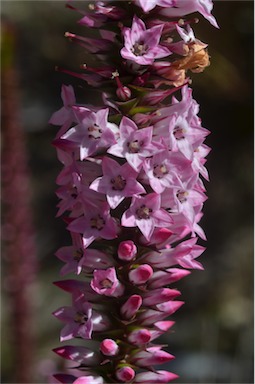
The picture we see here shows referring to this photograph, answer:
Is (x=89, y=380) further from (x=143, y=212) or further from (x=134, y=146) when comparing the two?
(x=134, y=146)

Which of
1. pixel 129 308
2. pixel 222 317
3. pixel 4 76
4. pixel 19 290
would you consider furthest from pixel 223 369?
pixel 129 308

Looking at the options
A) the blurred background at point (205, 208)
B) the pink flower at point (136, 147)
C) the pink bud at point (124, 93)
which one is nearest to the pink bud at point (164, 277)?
the pink flower at point (136, 147)

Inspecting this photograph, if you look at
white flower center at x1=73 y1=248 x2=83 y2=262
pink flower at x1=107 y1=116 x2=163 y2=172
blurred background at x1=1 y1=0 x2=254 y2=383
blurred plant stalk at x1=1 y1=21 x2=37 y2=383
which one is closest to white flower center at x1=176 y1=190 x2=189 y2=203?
pink flower at x1=107 y1=116 x2=163 y2=172

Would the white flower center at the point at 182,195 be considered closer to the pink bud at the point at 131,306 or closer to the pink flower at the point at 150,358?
the pink bud at the point at 131,306

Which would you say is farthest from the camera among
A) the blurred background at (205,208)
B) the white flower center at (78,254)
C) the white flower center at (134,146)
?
the blurred background at (205,208)

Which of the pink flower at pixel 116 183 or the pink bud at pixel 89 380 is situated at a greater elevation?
the pink flower at pixel 116 183

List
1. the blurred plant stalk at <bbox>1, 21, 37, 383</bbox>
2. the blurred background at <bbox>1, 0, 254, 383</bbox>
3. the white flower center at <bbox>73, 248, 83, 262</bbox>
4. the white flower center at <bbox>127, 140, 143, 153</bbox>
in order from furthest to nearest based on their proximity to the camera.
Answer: the blurred background at <bbox>1, 0, 254, 383</bbox> → the blurred plant stalk at <bbox>1, 21, 37, 383</bbox> → the white flower center at <bbox>73, 248, 83, 262</bbox> → the white flower center at <bbox>127, 140, 143, 153</bbox>

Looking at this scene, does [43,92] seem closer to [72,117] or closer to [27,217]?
[27,217]

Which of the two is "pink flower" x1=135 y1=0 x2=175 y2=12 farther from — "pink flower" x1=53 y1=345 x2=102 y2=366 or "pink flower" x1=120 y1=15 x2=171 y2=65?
"pink flower" x1=53 y1=345 x2=102 y2=366
